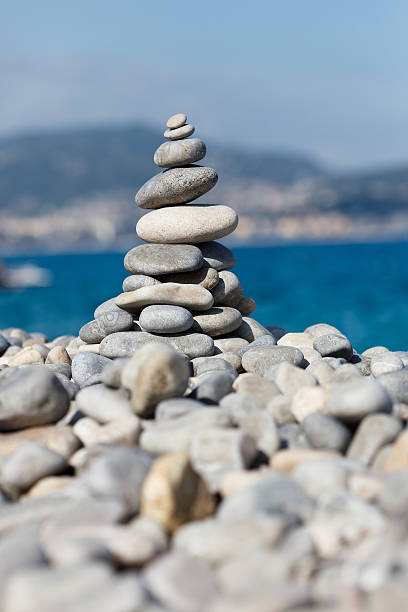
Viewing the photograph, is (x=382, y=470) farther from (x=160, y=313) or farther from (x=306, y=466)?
(x=160, y=313)

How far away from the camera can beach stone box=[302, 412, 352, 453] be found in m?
3.65

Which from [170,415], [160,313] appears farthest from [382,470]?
[160,313]

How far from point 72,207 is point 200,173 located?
11483cm

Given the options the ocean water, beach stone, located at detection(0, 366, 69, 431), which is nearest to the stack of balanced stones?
beach stone, located at detection(0, 366, 69, 431)

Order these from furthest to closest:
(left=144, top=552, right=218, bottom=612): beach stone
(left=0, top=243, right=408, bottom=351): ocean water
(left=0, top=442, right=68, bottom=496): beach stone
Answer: (left=0, top=243, right=408, bottom=351): ocean water < (left=0, top=442, right=68, bottom=496): beach stone < (left=144, top=552, right=218, bottom=612): beach stone

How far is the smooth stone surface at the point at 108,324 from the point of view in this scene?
5.83 m

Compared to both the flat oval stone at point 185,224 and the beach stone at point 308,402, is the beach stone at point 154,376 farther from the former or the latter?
the flat oval stone at point 185,224

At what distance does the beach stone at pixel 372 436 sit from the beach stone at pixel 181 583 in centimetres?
126

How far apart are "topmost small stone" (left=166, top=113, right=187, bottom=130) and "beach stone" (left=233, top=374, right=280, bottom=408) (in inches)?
102

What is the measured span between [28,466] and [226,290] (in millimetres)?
3020

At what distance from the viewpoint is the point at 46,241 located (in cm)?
12231

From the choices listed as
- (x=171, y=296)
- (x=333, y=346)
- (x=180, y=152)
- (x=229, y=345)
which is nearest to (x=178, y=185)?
(x=180, y=152)

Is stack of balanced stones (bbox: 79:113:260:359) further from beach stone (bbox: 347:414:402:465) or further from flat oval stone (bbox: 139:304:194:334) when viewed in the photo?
beach stone (bbox: 347:414:402:465)

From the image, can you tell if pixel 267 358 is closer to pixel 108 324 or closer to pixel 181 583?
pixel 108 324
